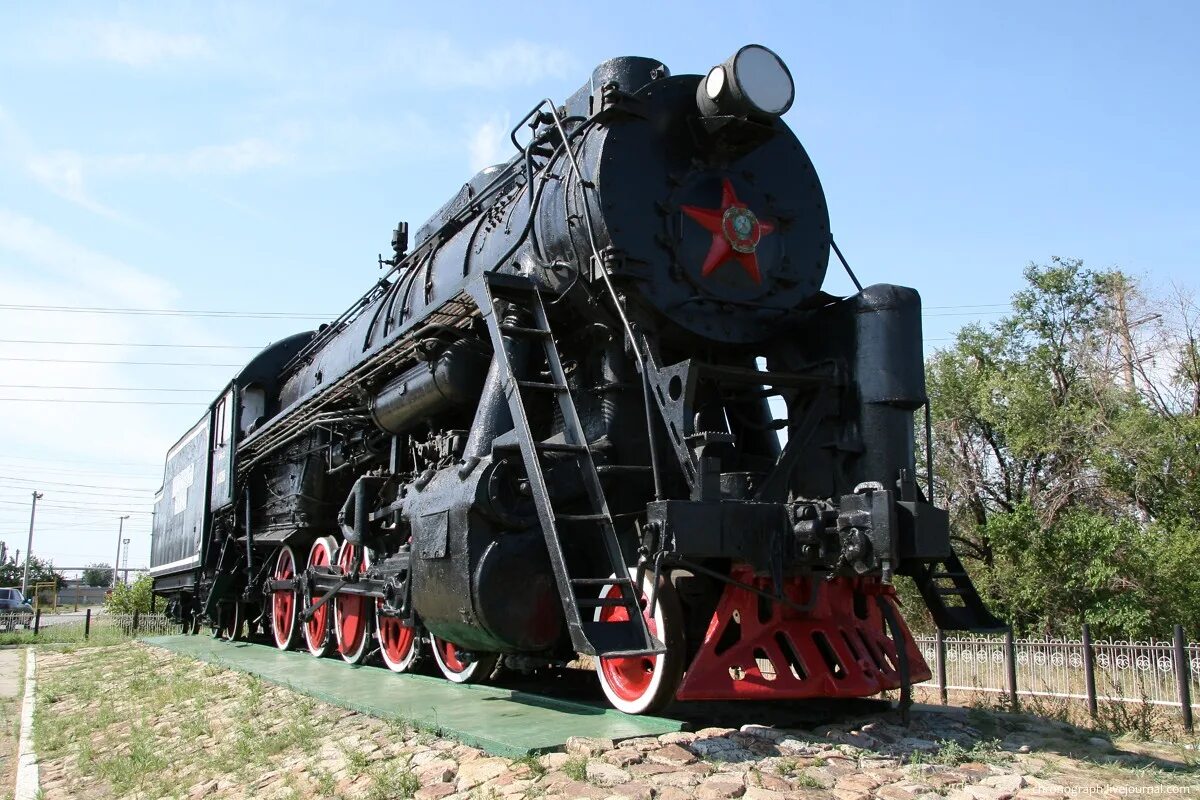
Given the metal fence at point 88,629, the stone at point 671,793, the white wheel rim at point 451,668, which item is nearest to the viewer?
the stone at point 671,793

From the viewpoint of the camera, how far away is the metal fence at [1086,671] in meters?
8.10

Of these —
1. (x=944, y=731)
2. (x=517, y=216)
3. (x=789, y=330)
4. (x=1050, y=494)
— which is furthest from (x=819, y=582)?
(x=1050, y=494)

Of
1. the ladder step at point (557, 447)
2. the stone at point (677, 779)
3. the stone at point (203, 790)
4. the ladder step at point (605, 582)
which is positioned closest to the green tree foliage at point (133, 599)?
the stone at point (203, 790)

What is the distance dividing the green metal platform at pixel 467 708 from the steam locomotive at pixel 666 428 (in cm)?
24

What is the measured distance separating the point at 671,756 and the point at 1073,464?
18.1m

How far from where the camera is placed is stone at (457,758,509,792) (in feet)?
13.1

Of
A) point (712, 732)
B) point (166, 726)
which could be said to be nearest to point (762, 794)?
point (712, 732)

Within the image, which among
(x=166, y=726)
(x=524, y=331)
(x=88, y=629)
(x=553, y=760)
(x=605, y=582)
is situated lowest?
(x=88, y=629)

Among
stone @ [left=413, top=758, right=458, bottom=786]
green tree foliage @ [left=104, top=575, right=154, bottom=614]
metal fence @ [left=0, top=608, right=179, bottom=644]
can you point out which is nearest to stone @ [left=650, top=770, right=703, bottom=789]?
stone @ [left=413, top=758, right=458, bottom=786]

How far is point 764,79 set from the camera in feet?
18.2

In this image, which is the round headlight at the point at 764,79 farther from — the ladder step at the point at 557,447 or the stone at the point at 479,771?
the stone at the point at 479,771

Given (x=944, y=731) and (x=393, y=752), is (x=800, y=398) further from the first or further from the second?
(x=393, y=752)

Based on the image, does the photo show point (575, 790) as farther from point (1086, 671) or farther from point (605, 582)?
point (1086, 671)

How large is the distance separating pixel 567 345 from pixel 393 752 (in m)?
2.79
